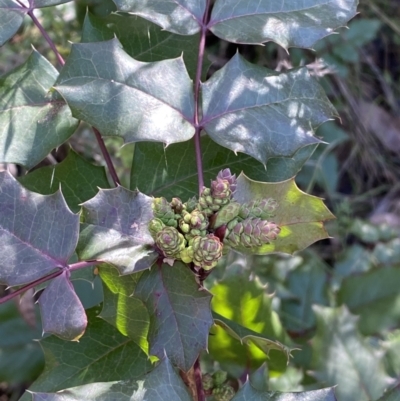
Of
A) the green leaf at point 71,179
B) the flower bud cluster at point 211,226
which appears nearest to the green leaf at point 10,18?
the green leaf at point 71,179

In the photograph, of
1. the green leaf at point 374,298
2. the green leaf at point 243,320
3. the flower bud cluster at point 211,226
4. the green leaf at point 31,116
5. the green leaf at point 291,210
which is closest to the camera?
the flower bud cluster at point 211,226

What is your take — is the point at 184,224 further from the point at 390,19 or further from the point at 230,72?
the point at 390,19

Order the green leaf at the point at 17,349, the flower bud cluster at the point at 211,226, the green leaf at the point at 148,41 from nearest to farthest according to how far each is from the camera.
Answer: the flower bud cluster at the point at 211,226
the green leaf at the point at 148,41
the green leaf at the point at 17,349

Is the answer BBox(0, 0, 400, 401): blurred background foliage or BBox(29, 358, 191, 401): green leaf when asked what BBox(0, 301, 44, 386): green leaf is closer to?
BBox(0, 0, 400, 401): blurred background foliage

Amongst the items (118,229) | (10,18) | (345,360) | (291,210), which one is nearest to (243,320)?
(345,360)

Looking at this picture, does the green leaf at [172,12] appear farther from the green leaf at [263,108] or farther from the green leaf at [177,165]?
the green leaf at [177,165]

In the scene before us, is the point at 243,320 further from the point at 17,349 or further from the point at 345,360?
the point at 17,349
